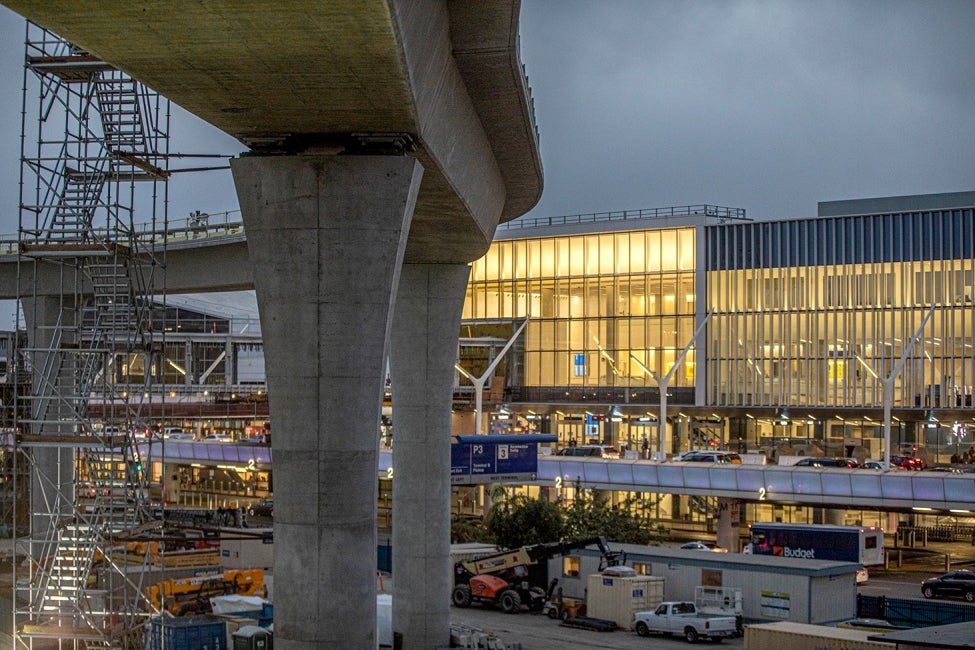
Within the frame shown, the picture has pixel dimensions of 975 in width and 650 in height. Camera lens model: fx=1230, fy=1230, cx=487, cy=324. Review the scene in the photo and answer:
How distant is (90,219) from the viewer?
31.2 metres

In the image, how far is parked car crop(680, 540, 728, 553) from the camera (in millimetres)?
53406

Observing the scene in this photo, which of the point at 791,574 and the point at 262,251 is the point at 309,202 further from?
the point at 791,574

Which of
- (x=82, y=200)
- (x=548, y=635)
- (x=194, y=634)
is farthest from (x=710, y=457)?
(x=82, y=200)

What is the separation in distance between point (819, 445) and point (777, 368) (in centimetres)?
660

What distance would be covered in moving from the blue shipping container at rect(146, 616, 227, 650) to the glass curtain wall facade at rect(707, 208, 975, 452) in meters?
59.1

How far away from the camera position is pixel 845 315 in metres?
87.8

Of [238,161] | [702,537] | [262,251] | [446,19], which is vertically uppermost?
[446,19]

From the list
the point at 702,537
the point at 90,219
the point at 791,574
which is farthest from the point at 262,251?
the point at 702,537

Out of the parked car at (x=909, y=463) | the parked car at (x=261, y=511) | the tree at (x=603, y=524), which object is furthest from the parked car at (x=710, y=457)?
the parked car at (x=261, y=511)

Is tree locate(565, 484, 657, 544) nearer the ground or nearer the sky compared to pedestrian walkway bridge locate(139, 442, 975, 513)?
nearer the ground

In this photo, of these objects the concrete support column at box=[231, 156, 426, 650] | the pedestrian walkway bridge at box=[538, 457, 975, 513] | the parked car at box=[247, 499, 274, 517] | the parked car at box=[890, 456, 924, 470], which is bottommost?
the parked car at box=[247, 499, 274, 517]

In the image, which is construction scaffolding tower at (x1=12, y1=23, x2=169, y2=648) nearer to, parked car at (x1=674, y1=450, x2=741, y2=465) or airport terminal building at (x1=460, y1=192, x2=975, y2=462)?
parked car at (x1=674, y1=450, x2=741, y2=465)

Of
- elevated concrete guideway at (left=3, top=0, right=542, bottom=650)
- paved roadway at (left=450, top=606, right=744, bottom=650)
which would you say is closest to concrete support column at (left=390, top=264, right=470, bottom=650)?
paved roadway at (left=450, top=606, right=744, bottom=650)

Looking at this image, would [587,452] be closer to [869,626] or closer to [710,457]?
[710,457]
